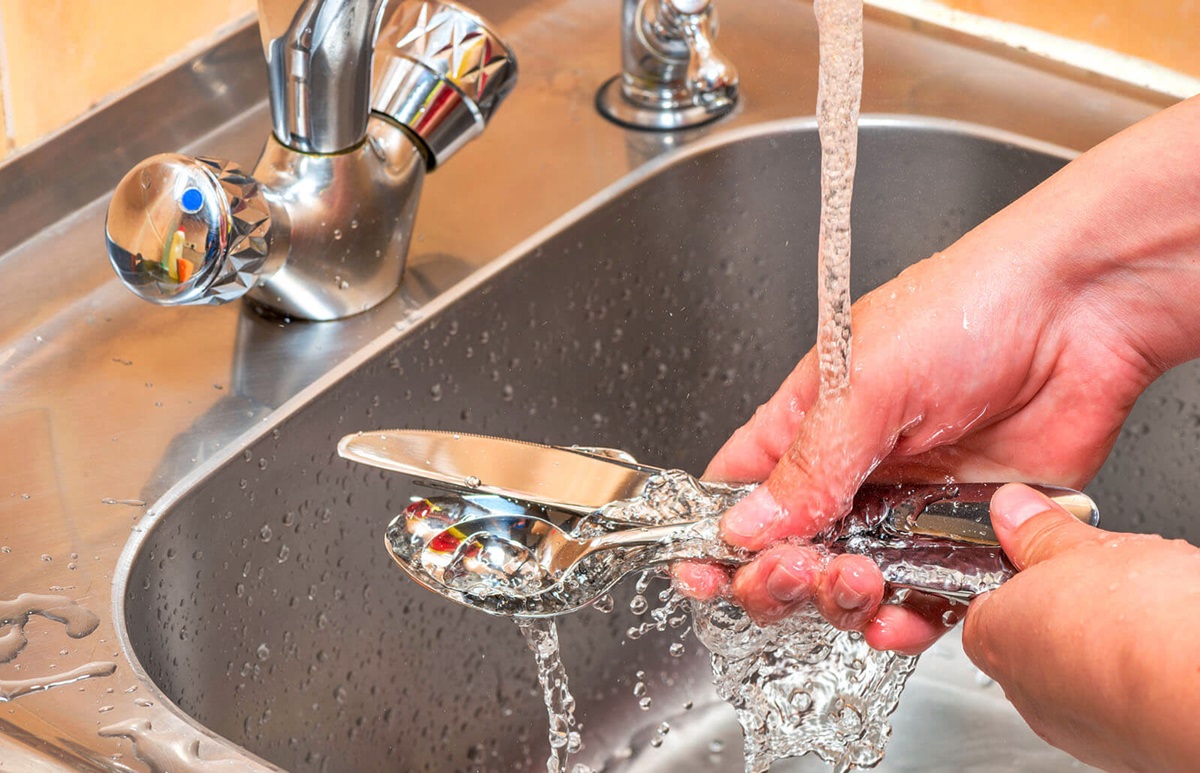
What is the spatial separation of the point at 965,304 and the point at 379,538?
286 mm

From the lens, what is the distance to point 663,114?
0.71 meters

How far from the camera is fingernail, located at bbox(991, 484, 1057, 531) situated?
0.45m

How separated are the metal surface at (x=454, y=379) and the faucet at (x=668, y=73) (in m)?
0.01

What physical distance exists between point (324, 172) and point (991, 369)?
0.30m

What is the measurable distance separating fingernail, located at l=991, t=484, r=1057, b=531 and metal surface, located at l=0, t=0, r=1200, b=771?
0.86ft

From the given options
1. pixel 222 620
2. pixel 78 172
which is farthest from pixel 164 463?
pixel 78 172

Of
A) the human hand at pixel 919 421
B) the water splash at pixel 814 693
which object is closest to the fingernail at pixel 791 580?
the human hand at pixel 919 421

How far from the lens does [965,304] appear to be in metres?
0.52

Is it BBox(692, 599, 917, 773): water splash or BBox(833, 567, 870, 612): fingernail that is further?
BBox(692, 599, 917, 773): water splash

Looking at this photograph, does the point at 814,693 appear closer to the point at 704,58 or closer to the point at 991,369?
the point at 991,369

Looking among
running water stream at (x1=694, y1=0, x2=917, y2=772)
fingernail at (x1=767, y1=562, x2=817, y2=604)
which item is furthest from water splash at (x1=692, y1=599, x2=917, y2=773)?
fingernail at (x1=767, y1=562, x2=817, y2=604)

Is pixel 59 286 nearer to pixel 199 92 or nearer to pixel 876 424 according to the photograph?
pixel 199 92

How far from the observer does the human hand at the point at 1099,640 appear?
12.9 inches

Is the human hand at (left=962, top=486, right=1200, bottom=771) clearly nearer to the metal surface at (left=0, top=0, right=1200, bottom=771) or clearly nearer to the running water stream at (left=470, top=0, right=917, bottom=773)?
the running water stream at (left=470, top=0, right=917, bottom=773)
